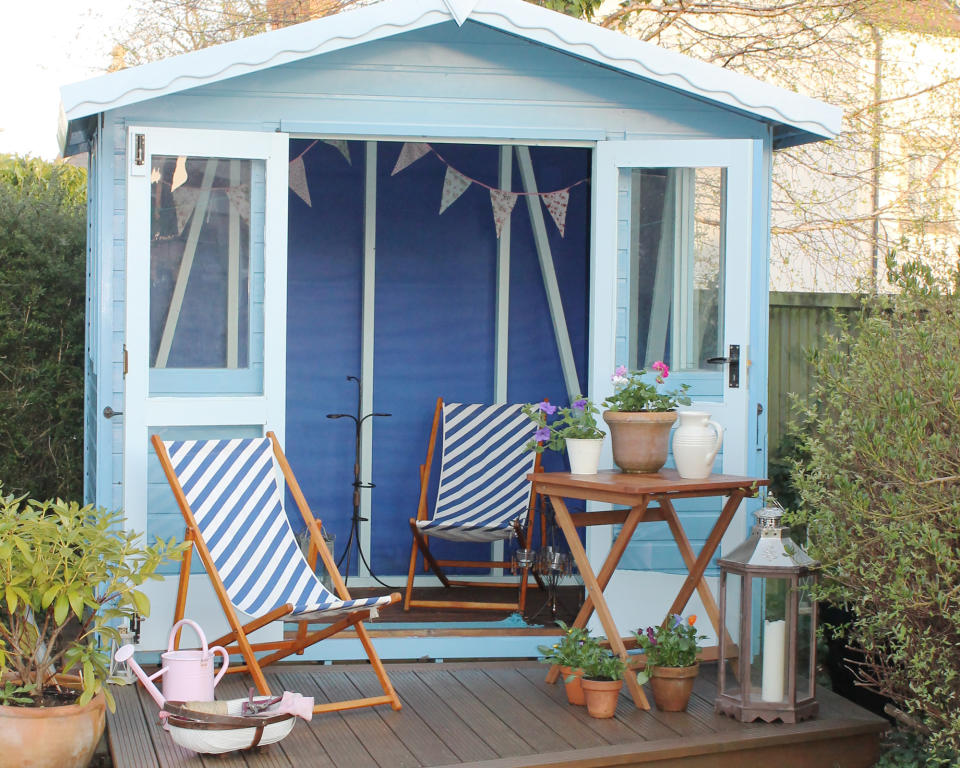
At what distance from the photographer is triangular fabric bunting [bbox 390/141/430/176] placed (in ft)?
18.8

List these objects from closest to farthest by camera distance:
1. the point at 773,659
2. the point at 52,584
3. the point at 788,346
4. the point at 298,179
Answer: the point at 52,584 < the point at 773,659 < the point at 298,179 < the point at 788,346

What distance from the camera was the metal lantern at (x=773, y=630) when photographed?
3.71m

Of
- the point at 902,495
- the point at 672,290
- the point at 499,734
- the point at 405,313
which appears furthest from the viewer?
the point at 405,313

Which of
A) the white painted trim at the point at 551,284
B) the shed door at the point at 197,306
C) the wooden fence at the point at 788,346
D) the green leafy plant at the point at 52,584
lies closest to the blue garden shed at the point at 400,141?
the shed door at the point at 197,306

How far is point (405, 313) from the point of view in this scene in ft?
19.3

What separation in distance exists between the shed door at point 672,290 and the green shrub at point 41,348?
10.2 ft

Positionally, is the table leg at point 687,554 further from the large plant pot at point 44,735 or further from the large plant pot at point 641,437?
the large plant pot at point 44,735

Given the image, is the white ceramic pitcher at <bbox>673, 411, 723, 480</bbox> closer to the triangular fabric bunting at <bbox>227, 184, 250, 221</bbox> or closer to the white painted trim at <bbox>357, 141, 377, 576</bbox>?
the triangular fabric bunting at <bbox>227, 184, 250, 221</bbox>

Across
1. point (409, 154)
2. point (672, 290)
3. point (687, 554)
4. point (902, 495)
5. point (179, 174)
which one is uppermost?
point (409, 154)

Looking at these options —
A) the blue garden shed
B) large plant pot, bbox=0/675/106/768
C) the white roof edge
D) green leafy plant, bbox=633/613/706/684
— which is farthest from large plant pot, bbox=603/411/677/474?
large plant pot, bbox=0/675/106/768

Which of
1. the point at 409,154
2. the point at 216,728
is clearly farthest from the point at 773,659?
the point at 409,154

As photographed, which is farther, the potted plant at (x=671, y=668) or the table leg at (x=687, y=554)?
the table leg at (x=687, y=554)

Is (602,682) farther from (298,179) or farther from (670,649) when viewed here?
(298,179)

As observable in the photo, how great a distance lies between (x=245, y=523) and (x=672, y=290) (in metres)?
1.89
